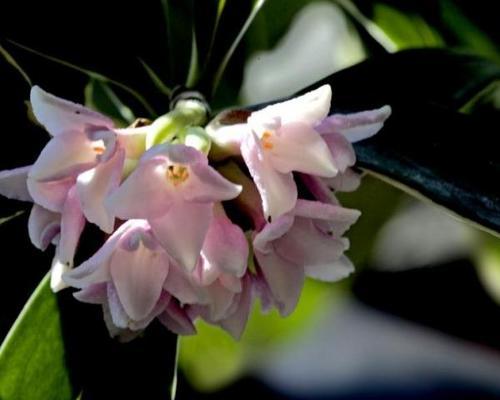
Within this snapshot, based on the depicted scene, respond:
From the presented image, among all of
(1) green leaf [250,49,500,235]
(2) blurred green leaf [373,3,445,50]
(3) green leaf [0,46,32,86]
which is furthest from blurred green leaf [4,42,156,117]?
(2) blurred green leaf [373,3,445,50]

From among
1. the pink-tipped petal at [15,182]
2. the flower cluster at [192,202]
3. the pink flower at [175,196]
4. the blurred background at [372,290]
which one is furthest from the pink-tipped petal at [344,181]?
the blurred background at [372,290]

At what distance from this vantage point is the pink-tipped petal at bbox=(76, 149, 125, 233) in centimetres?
68

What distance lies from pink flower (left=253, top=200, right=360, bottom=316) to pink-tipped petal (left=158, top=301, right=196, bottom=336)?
7cm

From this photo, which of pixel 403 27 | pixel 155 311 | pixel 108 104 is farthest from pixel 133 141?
pixel 403 27

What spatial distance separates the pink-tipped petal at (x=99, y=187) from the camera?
0.68 m

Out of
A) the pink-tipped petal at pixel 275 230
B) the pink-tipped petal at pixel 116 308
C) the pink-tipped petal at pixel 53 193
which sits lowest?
the pink-tipped petal at pixel 116 308

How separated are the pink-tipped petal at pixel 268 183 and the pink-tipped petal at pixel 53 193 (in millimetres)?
131

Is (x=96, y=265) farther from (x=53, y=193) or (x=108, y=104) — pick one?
(x=108, y=104)

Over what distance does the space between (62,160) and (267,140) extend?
14cm

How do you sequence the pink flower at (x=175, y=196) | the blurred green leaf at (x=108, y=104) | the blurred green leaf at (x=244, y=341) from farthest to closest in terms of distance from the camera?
the blurred green leaf at (x=244, y=341), the blurred green leaf at (x=108, y=104), the pink flower at (x=175, y=196)

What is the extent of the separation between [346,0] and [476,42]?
6.3 inches

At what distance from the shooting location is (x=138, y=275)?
2.30 feet

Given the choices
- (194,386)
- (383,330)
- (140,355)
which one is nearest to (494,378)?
(383,330)

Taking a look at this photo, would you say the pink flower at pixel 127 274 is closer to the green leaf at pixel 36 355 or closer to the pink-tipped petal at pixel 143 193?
the pink-tipped petal at pixel 143 193
